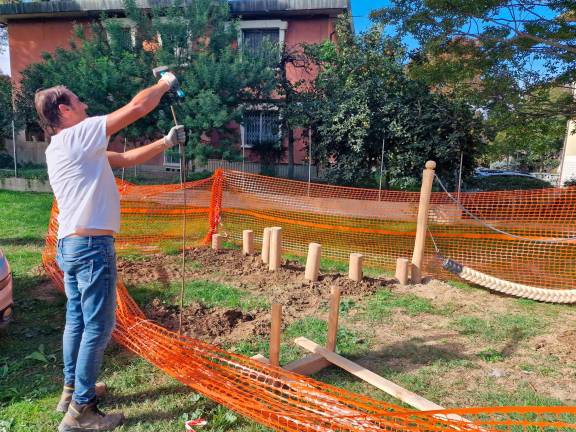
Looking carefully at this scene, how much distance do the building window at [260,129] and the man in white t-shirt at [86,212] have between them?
11.7 metres

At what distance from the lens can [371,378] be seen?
2.92 m

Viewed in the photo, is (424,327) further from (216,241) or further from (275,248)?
(216,241)

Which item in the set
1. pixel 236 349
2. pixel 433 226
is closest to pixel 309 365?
pixel 236 349

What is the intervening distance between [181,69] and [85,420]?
33.4 ft

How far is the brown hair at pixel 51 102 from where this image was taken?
216 cm

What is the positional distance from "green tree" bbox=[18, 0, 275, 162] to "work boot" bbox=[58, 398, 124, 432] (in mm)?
9186

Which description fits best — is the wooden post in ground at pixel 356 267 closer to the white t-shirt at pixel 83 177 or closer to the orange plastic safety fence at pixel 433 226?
the orange plastic safety fence at pixel 433 226

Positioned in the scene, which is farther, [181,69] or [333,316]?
[181,69]

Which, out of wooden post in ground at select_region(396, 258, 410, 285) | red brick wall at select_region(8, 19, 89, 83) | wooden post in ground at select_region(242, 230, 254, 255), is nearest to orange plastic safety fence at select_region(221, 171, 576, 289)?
wooden post in ground at select_region(242, 230, 254, 255)

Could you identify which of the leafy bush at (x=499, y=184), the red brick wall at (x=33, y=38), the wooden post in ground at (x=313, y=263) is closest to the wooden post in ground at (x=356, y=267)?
the wooden post in ground at (x=313, y=263)

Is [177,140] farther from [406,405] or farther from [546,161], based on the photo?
[546,161]

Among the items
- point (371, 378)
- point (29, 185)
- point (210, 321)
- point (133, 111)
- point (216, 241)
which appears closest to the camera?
point (133, 111)

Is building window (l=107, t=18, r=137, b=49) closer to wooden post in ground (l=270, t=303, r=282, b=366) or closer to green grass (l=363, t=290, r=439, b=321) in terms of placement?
green grass (l=363, t=290, r=439, b=321)

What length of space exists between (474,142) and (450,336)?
26.4 feet
